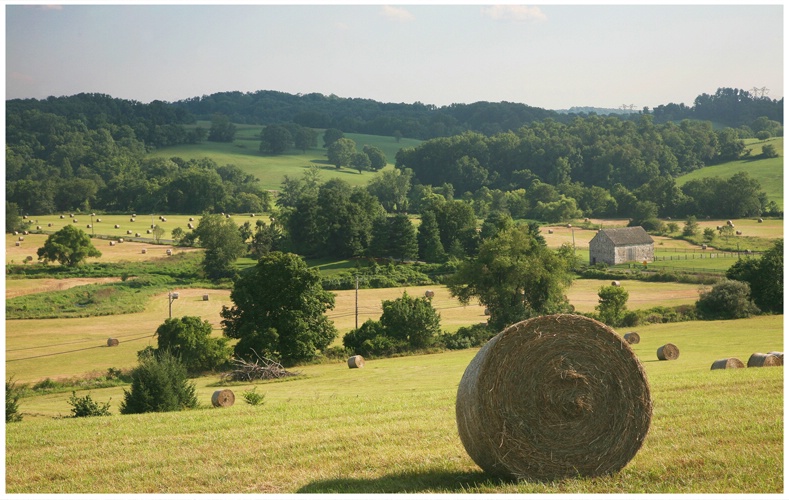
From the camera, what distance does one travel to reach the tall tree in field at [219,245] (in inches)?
2437

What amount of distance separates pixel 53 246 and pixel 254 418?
173ft

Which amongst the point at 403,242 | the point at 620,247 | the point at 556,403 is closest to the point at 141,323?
the point at 403,242

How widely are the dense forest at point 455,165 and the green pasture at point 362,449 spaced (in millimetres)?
76584

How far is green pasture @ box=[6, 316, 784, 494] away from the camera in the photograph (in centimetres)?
965

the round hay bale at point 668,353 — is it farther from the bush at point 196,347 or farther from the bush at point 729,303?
the bush at point 196,347

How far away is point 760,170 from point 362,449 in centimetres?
10901

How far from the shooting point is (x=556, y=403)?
388 inches

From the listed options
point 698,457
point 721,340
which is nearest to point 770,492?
point 698,457

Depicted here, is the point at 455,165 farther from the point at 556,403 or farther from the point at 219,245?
the point at 556,403

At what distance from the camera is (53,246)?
62.8 meters

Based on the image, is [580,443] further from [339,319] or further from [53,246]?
[53,246]

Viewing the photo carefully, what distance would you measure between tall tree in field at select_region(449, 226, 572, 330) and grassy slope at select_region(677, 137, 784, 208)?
189 ft

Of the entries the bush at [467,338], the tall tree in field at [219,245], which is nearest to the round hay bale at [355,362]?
the bush at [467,338]

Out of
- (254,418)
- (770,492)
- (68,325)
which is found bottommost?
(68,325)
